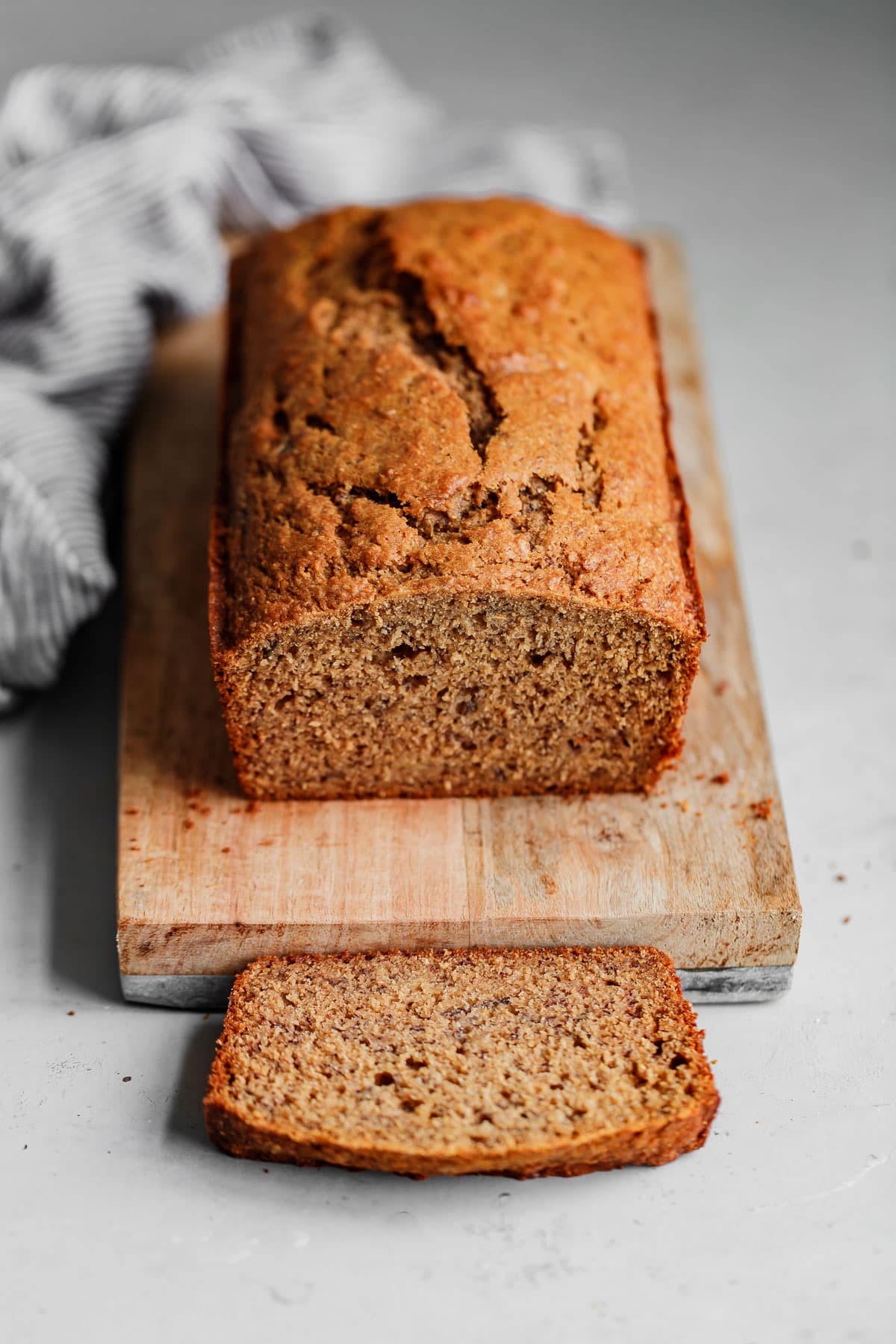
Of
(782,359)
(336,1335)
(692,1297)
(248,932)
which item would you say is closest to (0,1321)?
(336,1335)

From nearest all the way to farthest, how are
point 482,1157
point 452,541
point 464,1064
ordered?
1. point 482,1157
2. point 464,1064
3. point 452,541

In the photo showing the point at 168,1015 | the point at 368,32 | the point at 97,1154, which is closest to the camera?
the point at 97,1154

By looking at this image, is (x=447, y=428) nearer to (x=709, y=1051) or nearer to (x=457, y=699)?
(x=457, y=699)

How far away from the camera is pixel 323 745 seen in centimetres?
350

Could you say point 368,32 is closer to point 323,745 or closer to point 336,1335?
point 323,745

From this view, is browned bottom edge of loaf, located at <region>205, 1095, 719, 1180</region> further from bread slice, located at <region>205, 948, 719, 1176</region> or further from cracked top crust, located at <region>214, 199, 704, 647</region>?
cracked top crust, located at <region>214, 199, 704, 647</region>

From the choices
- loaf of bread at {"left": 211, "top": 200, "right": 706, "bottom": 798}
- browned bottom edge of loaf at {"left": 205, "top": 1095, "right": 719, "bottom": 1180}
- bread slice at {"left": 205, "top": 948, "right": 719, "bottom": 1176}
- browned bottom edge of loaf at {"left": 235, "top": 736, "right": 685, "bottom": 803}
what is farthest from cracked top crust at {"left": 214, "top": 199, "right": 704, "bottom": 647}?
→ browned bottom edge of loaf at {"left": 205, "top": 1095, "right": 719, "bottom": 1180}

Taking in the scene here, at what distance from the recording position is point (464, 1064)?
309cm

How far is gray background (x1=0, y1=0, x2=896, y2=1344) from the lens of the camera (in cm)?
294

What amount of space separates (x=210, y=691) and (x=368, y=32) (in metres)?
2.90

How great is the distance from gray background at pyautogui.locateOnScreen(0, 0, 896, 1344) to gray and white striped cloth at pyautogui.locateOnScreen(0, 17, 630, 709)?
330 millimetres

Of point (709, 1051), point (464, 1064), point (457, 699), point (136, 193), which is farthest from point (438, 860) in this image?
point (136, 193)

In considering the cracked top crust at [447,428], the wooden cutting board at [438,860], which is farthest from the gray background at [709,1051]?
the cracked top crust at [447,428]

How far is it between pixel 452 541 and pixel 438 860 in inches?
28.4
